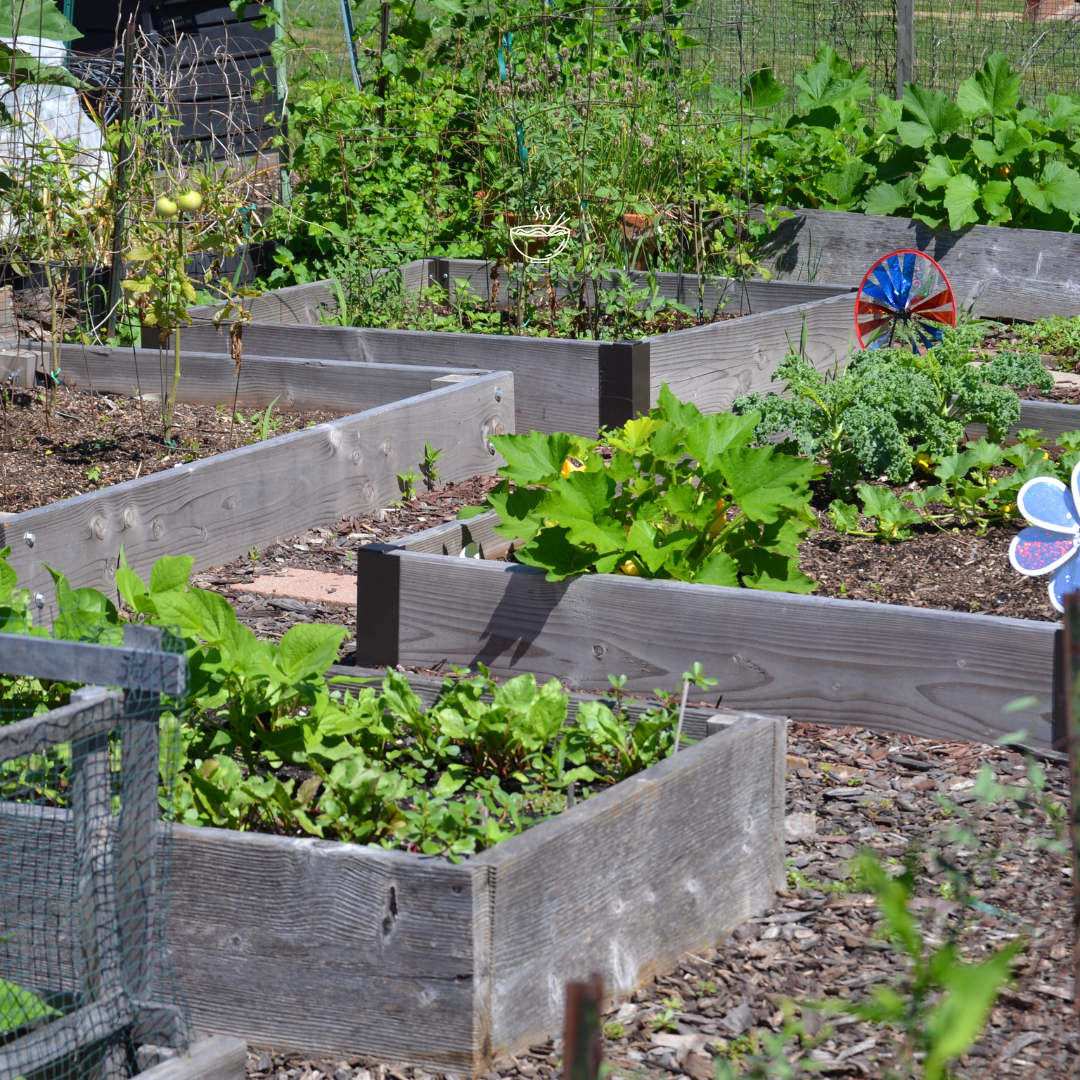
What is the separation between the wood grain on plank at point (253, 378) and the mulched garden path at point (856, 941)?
2.88 metres

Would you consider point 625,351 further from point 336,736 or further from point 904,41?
point 904,41

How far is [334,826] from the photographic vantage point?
2250 millimetres

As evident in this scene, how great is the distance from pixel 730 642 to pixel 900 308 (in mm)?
2949

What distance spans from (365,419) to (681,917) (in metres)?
2.89

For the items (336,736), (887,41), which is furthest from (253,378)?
(887,41)

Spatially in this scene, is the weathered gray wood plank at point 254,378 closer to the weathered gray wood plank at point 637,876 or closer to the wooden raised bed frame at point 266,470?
the wooden raised bed frame at point 266,470

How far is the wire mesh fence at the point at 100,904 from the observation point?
5.81 feet

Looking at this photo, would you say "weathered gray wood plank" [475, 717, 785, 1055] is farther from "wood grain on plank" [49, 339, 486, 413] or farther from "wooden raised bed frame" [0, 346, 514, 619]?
"wood grain on plank" [49, 339, 486, 413]

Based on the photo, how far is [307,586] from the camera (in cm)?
418

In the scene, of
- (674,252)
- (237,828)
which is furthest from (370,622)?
(674,252)

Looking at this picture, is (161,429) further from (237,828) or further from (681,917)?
(681,917)

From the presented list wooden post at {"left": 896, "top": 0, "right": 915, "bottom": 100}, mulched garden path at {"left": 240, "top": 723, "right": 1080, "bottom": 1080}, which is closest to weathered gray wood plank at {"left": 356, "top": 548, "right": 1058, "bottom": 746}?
mulched garden path at {"left": 240, "top": 723, "right": 1080, "bottom": 1080}

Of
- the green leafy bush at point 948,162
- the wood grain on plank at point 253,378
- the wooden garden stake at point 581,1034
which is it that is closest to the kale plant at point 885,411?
the wood grain on plank at point 253,378

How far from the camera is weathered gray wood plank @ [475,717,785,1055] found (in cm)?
200
